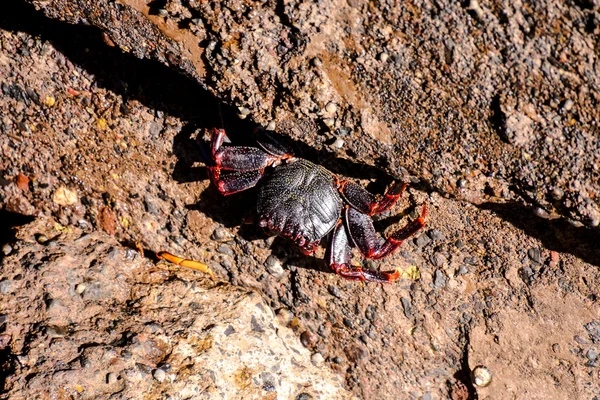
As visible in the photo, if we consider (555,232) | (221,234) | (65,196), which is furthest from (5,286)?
(555,232)

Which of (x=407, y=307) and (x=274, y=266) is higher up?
(x=407, y=307)

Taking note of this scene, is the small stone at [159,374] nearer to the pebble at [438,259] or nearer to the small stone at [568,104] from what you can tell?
the pebble at [438,259]

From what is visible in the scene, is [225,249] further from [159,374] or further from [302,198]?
[159,374]

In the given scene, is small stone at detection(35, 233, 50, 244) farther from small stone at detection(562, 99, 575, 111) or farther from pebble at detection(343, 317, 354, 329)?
small stone at detection(562, 99, 575, 111)

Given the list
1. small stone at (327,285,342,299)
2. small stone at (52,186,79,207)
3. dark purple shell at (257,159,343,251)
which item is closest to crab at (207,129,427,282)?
dark purple shell at (257,159,343,251)

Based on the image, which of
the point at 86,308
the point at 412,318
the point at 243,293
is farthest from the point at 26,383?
the point at 412,318

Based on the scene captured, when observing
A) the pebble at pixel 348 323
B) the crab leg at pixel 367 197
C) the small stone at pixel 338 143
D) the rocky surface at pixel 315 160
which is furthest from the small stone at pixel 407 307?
the small stone at pixel 338 143

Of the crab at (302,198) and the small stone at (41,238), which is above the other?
the crab at (302,198)

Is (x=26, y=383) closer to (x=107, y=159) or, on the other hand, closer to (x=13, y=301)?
(x=13, y=301)

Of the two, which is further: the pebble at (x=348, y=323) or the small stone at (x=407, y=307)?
the pebble at (x=348, y=323)
